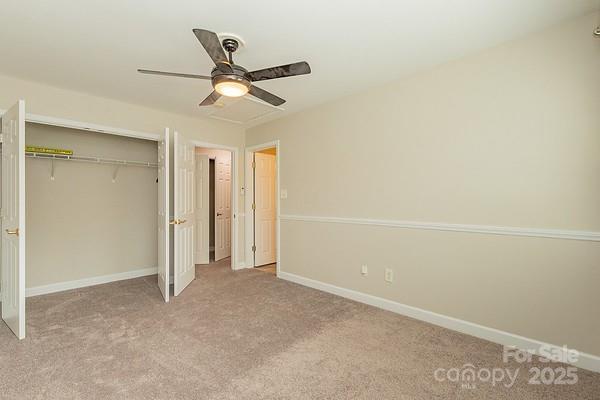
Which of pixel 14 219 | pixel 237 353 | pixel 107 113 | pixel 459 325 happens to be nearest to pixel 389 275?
pixel 459 325

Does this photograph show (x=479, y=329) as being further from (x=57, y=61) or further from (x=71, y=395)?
(x=57, y=61)

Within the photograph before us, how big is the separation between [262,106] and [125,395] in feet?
10.9

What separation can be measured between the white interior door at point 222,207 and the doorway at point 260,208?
1.04m

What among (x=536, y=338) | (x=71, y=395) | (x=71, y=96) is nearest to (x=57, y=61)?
(x=71, y=96)

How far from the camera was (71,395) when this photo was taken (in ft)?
5.74

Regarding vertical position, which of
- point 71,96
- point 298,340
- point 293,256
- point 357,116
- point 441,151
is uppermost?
point 71,96

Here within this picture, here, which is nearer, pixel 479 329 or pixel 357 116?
pixel 479 329

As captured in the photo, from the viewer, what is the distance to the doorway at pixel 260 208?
5000mm

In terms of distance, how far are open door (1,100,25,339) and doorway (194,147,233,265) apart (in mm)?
2666

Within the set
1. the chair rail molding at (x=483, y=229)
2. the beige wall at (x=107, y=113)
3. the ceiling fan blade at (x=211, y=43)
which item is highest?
the beige wall at (x=107, y=113)

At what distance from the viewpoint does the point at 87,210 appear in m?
3.97

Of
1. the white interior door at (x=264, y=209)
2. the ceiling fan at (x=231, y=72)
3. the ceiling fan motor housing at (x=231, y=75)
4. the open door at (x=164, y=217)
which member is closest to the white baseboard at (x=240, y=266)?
the white interior door at (x=264, y=209)

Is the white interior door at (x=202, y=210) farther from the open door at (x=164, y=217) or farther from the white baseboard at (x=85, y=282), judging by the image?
the open door at (x=164, y=217)

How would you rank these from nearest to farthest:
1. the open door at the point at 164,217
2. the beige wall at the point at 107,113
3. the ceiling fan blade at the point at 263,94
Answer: the ceiling fan blade at the point at 263,94, the beige wall at the point at 107,113, the open door at the point at 164,217
